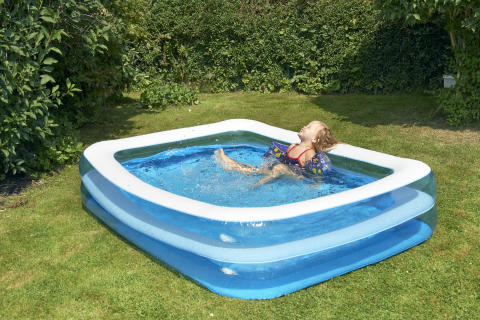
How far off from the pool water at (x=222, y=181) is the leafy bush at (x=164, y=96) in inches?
155

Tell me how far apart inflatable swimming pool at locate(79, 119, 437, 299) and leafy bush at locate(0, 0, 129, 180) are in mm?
860

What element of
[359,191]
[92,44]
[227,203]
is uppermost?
[92,44]

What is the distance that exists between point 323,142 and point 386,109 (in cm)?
427

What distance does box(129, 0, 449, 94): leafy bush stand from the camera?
10.5 meters

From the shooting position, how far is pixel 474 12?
6.78 m

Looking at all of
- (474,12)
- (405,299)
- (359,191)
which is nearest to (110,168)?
(359,191)

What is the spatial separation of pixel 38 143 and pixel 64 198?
118 cm

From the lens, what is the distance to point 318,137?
5723mm

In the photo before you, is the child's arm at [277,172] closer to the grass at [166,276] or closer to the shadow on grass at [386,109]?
the grass at [166,276]

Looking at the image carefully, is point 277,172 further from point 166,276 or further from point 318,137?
point 166,276

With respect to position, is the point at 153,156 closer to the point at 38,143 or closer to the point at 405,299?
the point at 38,143

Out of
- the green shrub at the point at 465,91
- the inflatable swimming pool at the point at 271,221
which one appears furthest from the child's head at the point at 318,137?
the green shrub at the point at 465,91

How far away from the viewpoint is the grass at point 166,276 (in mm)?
3467

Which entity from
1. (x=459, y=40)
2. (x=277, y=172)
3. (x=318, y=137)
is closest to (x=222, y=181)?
(x=277, y=172)
